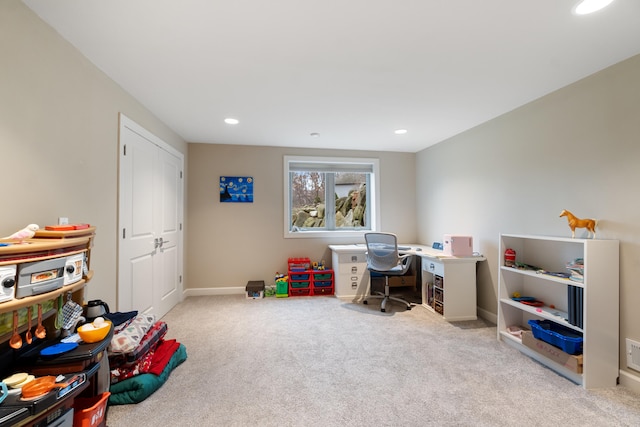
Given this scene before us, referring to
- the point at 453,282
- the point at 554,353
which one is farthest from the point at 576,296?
the point at 453,282

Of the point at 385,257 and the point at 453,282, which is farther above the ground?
the point at 385,257

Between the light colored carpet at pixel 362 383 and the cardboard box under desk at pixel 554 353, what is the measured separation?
115 millimetres

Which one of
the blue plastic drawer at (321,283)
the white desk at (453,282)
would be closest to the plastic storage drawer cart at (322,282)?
the blue plastic drawer at (321,283)

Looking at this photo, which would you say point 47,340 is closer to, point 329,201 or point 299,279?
point 299,279

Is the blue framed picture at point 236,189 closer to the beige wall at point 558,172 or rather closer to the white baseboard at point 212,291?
the white baseboard at point 212,291

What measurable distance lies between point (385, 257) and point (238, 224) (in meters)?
2.28

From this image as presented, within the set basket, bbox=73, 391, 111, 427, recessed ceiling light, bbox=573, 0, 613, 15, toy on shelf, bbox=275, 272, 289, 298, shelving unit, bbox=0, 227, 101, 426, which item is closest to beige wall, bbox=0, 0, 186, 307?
shelving unit, bbox=0, 227, 101, 426

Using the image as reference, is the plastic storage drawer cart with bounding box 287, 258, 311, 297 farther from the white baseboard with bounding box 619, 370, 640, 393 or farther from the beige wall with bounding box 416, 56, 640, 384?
the white baseboard with bounding box 619, 370, 640, 393

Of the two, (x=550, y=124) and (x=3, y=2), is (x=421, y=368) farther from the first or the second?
(x=3, y=2)

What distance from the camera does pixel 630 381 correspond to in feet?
6.28

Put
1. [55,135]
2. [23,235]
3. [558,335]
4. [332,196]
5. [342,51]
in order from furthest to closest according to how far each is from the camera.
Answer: [332,196] < [558,335] < [342,51] < [55,135] < [23,235]

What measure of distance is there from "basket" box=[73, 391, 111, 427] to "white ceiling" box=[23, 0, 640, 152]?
2.06 meters

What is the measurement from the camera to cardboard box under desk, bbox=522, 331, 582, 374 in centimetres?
195

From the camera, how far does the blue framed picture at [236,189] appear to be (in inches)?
168
